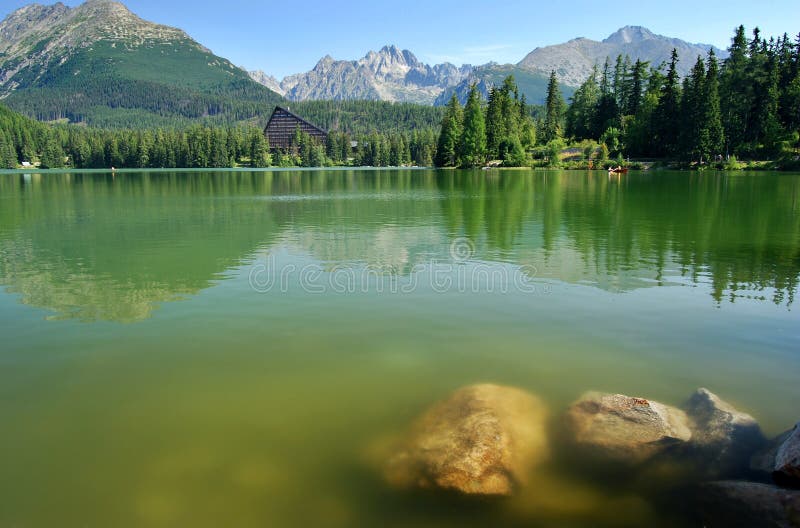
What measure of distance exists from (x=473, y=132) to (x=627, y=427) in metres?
121

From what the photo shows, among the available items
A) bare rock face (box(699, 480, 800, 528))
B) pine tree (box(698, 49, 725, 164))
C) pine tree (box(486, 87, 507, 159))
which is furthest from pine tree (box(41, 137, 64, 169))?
bare rock face (box(699, 480, 800, 528))

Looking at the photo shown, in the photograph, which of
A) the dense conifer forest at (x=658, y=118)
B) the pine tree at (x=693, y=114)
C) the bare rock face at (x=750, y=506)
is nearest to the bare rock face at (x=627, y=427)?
the bare rock face at (x=750, y=506)

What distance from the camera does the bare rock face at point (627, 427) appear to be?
7.49m

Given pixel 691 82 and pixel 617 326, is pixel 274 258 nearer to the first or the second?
pixel 617 326

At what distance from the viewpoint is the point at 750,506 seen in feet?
19.9

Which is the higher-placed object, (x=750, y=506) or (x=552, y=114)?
(x=552, y=114)

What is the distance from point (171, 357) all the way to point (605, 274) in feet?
48.8

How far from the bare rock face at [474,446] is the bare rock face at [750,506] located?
214 centimetres

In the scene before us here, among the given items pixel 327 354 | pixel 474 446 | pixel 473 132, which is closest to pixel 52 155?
pixel 473 132

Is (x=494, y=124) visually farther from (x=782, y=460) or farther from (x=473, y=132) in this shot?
(x=782, y=460)

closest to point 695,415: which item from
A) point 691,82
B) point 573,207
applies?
point 573,207

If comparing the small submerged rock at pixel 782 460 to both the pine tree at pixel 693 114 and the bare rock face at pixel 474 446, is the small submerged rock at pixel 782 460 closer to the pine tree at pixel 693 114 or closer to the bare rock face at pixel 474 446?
the bare rock face at pixel 474 446

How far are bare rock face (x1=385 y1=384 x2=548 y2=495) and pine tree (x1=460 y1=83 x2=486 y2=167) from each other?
11965 centimetres

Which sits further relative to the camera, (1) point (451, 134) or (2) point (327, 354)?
(1) point (451, 134)
